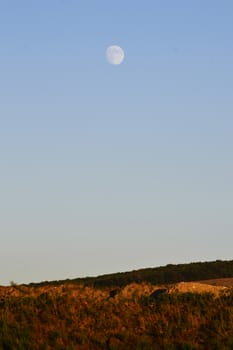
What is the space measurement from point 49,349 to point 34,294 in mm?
4604

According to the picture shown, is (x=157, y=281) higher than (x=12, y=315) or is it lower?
higher

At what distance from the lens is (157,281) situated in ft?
166

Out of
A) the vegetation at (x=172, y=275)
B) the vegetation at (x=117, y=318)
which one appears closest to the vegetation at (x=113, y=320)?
the vegetation at (x=117, y=318)

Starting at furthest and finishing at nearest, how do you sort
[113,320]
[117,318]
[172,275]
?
1. [172,275]
2. [117,318]
3. [113,320]

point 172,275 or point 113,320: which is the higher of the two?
point 172,275

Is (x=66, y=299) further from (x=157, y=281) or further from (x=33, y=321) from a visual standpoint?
(x=157, y=281)

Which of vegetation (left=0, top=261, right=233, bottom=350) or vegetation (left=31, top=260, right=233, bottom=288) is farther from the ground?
vegetation (left=31, top=260, right=233, bottom=288)

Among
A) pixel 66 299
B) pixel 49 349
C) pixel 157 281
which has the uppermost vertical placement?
pixel 157 281

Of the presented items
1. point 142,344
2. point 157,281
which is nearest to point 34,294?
point 142,344

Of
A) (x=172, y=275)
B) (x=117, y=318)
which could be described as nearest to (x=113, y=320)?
(x=117, y=318)

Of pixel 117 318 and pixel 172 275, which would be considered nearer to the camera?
pixel 117 318

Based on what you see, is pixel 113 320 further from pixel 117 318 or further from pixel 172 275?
pixel 172 275

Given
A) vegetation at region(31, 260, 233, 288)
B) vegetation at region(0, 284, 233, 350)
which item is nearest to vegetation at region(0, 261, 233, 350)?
vegetation at region(0, 284, 233, 350)

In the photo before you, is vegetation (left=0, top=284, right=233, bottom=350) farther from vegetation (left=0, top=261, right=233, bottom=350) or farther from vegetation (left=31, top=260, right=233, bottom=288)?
vegetation (left=31, top=260, right=233, bottom=288)
